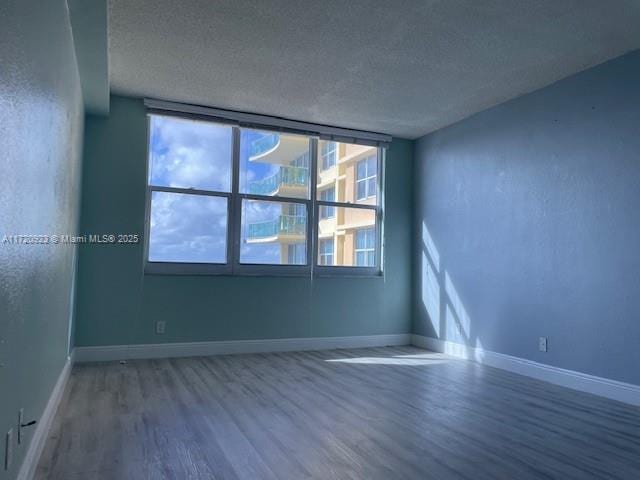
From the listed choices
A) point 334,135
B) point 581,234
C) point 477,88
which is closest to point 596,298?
point 581,234

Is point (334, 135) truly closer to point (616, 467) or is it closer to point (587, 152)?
point (587, 152)

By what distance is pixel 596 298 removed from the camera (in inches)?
137

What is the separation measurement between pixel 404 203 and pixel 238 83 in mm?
2657

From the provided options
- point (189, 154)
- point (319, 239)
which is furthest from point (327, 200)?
point (189, 154)

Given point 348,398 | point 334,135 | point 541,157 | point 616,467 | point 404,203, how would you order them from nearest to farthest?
point 616,467
point 348,398
point 541,157
point 334,135
point 404,203

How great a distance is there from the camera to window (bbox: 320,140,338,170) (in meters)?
5.38

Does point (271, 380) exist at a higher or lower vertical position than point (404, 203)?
lower

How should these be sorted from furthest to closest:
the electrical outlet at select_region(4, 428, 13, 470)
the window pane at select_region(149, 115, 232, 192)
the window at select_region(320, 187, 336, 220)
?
the window at select_region(320, 187, 336, 220), the window pane at select_region(149, 115, 232, 192), the electrical outlet at select_region(4, 428, 13, 470)

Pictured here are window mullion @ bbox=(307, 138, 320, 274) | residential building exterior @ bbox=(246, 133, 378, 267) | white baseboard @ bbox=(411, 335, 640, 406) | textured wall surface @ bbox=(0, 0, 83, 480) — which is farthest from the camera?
window mullion @ bbox=(307, 138, 320, 274)

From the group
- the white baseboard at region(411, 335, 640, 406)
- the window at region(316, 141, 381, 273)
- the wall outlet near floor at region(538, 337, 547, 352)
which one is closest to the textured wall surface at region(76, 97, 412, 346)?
the window at region(316, 141, 381, 273)

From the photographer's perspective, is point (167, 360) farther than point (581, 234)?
Yes

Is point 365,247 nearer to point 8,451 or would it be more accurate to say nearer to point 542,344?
point 542,344

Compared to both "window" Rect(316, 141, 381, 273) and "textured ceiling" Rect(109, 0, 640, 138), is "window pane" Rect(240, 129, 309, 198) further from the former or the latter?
"textured ceiling" Rect(109, 0, 640, 138)

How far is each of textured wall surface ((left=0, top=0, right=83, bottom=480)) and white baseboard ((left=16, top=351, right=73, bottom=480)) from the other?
2.7 inches
